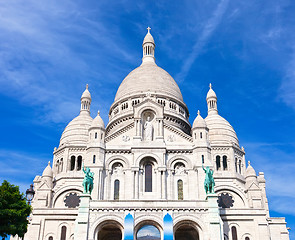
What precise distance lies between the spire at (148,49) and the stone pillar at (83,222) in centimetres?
3719

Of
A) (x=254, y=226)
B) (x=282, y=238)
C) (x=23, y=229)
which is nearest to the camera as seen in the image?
(x=23, y=229)

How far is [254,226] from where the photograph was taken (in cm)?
4594

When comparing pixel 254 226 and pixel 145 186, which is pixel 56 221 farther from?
pixel 254 226

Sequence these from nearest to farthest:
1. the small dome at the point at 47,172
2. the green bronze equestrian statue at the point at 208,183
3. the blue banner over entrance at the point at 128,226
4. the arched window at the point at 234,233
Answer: the blue banner over entrance at the point at 128,226 → the green bronze equestrian statue at the point at 208,183 → the arched window at the point at 234,233 → the small dome at the point at 47,172

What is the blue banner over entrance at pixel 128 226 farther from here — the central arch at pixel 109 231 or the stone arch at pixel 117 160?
the stone arch at pixel 117 160

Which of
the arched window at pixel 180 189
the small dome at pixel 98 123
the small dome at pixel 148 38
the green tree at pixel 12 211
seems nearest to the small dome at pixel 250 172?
the arched window at pixel 180 189

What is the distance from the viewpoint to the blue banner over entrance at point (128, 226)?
3859 centimetres

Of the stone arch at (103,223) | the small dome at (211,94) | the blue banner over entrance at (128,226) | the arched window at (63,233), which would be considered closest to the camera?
the blue banner over entrance at (128,226)

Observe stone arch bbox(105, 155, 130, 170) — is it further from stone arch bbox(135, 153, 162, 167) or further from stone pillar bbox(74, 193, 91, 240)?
stone pillar bbox(74, 193, 91, 240)

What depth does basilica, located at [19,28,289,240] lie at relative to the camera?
39.9 metres

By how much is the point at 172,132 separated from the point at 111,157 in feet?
26.0

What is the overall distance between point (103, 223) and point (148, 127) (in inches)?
553

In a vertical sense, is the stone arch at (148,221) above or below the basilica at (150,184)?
below

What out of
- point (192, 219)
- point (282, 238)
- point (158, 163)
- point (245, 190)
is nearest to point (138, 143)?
point (158, 163)
